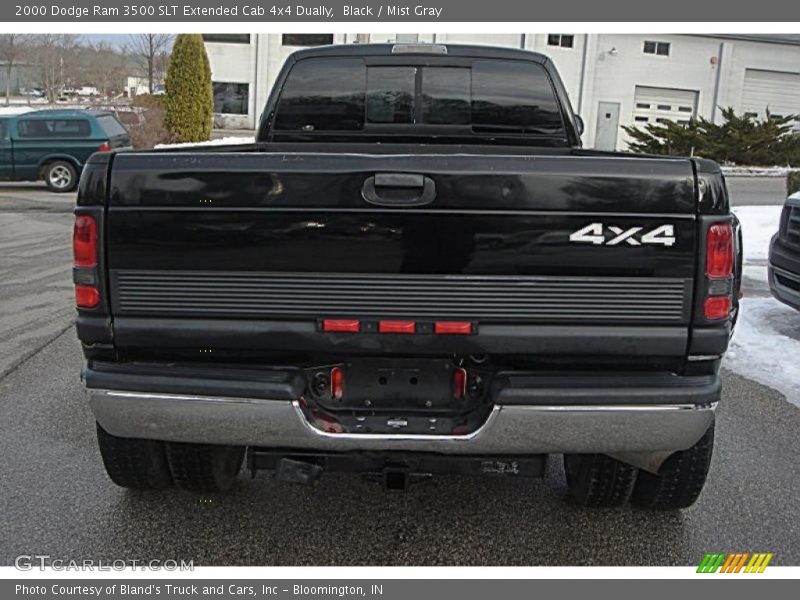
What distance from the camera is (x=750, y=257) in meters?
11.1

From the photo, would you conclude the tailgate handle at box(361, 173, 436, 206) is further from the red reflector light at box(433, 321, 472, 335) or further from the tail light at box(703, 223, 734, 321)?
the tail light at box(703, 223, 734, 321)

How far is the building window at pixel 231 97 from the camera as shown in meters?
35.2

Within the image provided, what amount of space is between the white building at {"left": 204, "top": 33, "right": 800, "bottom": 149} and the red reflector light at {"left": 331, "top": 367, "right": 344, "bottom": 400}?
31948mm

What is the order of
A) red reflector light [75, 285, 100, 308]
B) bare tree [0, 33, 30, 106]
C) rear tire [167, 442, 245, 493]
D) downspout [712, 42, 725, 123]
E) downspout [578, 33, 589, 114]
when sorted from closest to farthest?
red reflector light [75, 285, 100, 308] → rear tire [167, 442, 245, 493] → downspout [578, 33, 589, 114] → downspout [712, 42, 725, 123] → bare tree [0, 33, 30, 106]

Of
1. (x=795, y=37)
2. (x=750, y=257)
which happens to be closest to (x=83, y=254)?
(x=750, y=257)

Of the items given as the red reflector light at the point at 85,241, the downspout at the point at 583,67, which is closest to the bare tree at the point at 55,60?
the downspout at the point at 583,67

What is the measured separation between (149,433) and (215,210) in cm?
84

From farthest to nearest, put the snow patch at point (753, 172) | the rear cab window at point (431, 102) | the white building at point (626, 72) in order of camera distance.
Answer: the white building at point (626, 72)
the snow patch at point (753, 172)
the rear cab window at point (431, 102)

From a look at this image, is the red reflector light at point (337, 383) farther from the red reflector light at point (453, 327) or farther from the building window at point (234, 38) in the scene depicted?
the building window at point (234, 38)

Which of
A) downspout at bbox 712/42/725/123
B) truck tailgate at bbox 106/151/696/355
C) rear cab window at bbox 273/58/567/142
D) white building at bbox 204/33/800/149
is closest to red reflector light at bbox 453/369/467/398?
truck tailgate at bbox 106/151/696/355

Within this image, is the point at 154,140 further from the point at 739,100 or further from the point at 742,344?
the point at 739,100

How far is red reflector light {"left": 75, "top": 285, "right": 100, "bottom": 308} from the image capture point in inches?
109

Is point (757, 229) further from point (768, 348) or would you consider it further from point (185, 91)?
point (185, 91)

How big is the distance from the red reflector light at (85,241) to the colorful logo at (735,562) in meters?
2.61
